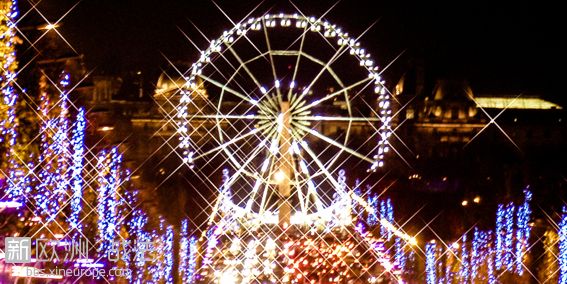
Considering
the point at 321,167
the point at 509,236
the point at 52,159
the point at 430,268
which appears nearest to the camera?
the point at 52,159

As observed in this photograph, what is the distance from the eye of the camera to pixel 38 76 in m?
3.90

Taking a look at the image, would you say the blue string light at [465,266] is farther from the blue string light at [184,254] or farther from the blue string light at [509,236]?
the blue string light at [184,254]

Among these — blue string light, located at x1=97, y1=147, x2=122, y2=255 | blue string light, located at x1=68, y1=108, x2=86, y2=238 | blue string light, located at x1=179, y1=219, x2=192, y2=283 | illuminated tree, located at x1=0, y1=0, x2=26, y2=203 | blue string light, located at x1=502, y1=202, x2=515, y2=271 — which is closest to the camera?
illuminated tree, located at x1=0, y1=0, x2=26, y2=203

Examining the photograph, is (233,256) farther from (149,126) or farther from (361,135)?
(361,135)

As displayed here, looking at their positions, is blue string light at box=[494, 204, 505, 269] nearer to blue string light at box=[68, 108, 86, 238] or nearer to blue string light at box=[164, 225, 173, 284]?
blue string light at box=[164, 225, 173, 284]

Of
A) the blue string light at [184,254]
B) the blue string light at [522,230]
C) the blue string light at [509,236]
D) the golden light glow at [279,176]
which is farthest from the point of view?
the blue string light at [509,236]

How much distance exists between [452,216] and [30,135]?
440 inches

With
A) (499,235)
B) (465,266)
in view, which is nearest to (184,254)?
(465,266)

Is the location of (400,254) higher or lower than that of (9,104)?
lower

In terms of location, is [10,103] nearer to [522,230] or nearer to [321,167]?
[321,167]

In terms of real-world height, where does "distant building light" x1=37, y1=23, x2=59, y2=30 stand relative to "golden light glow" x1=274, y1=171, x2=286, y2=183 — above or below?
below

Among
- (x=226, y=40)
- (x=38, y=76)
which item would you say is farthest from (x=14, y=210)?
(x=226, y=40)

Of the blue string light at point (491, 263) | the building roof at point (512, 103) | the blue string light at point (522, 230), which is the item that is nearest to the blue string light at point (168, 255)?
the blue string light at point (491, 263)

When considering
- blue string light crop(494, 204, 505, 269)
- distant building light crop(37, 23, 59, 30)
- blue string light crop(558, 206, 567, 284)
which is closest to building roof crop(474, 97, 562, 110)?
blue string light crop(494, 204, 505, 269)
